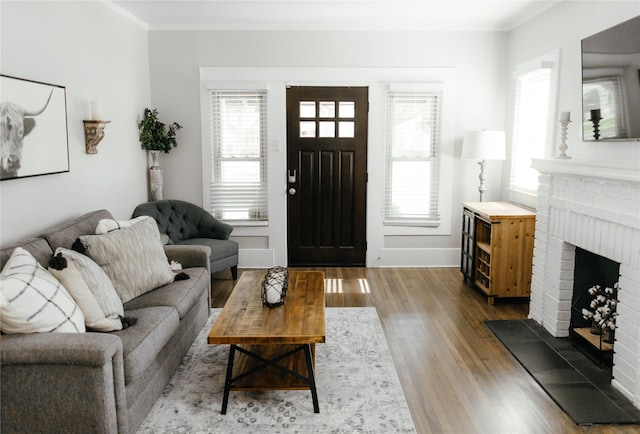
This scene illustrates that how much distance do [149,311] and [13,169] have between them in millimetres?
1177

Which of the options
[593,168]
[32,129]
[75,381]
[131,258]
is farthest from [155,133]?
[593,168]

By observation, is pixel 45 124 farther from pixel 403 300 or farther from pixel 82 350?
pixel 403 300

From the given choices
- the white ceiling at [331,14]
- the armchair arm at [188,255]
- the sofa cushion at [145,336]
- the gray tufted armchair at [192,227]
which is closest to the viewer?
the sofa cushion at [145,336]

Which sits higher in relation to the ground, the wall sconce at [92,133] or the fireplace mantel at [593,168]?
the wall sconce at [92,133]

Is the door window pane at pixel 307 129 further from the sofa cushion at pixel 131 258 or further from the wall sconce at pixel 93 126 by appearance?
the sofa cushion at pixel 131 258

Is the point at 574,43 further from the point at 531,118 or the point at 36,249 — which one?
the point at 36,249

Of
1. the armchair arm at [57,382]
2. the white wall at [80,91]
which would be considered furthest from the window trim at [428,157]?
the armchair arm at [57,382]

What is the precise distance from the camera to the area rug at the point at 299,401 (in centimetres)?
263

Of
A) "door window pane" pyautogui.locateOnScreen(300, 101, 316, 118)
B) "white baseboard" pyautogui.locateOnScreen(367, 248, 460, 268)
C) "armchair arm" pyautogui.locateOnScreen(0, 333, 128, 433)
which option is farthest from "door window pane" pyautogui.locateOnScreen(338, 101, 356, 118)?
"armchair arm" pyautogui.locateOnScreen(0, 333, 128, 433)

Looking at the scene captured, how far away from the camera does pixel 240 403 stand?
285cm

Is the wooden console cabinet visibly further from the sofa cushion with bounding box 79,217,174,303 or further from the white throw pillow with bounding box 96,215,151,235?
the white throw pillow with bounding box 96,215,151,235

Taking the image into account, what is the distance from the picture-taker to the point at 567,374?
10.4 feet

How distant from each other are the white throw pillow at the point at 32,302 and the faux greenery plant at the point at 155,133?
2913 mm

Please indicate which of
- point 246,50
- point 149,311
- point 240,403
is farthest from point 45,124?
point 246,50
